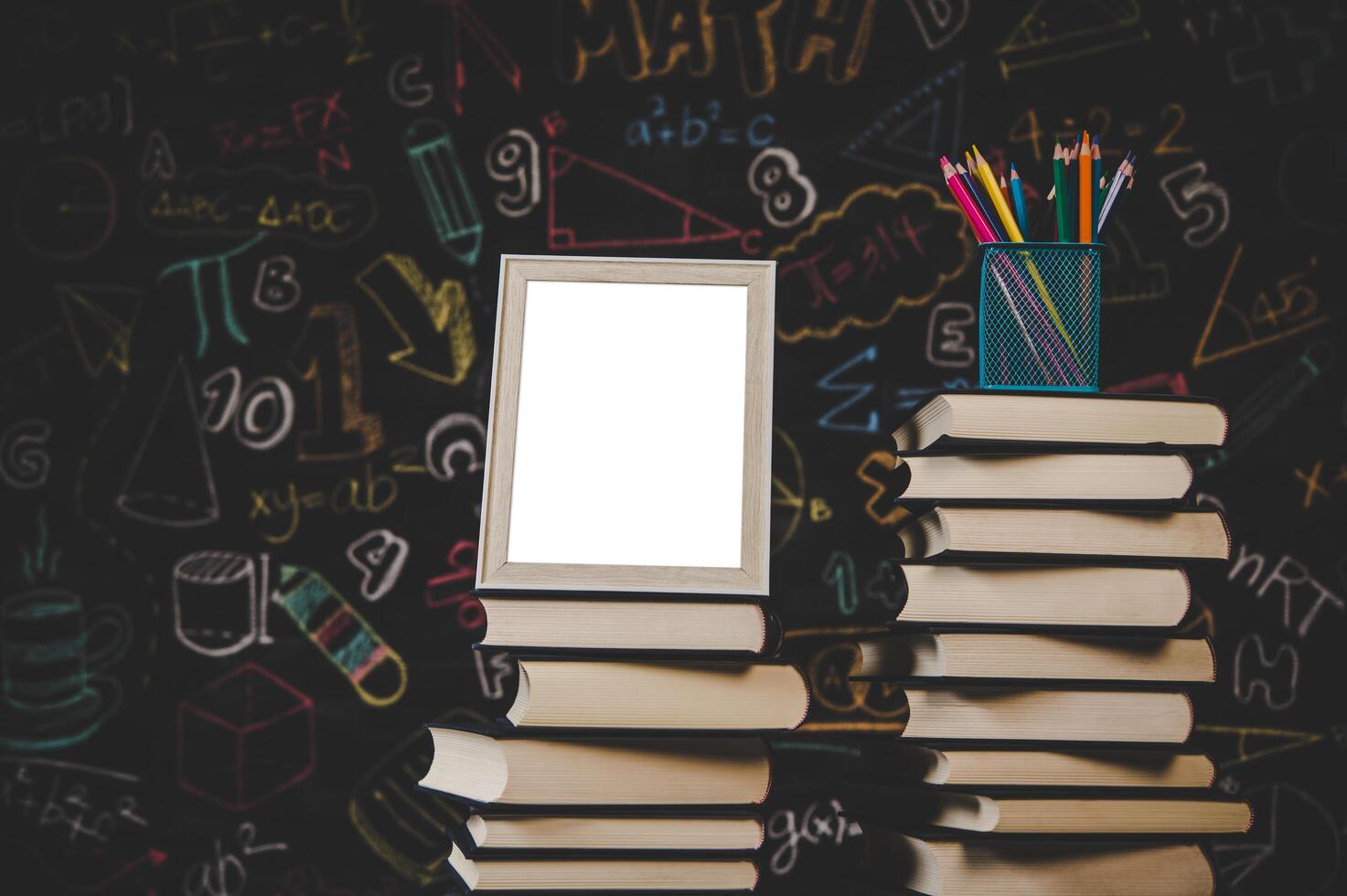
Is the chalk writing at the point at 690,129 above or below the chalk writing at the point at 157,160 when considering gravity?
above

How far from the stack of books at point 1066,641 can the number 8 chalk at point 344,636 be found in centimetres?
76

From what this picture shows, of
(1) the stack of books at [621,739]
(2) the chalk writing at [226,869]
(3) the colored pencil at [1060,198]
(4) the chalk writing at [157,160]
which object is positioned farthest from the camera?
(4) the chalk writing at [157,160]

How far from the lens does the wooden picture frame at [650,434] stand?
1.04 m

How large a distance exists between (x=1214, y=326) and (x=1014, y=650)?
72 centimetres

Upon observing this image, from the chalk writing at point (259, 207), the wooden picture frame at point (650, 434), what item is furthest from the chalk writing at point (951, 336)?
the chalk writing at point (259, 207)

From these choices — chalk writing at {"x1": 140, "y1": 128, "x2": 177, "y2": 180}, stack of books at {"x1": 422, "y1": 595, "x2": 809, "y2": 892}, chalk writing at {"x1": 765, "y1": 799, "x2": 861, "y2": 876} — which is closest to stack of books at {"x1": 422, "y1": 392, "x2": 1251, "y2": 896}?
stack of books at {"x1": 422, "y1": 595, "x2": 809, "y2": 892}

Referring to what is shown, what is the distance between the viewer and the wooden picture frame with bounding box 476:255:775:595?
104cm

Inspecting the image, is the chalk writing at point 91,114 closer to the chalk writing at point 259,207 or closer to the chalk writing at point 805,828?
the chalk writing at point 259,207

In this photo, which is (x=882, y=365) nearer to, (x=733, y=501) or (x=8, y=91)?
(x=733, y=501)

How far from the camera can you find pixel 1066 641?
3.59 feet

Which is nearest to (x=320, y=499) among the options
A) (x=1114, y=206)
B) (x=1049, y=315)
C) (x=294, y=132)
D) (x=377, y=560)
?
(x=377, y=560)

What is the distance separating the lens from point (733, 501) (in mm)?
1076

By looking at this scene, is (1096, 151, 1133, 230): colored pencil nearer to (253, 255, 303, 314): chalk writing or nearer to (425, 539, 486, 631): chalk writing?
(425, 539, 486, 631): chalk writing

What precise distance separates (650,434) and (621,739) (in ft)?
1.05
